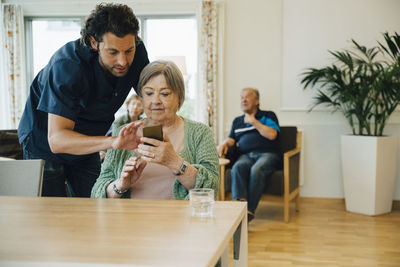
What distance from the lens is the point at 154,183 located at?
185cm

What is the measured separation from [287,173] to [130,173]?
2.53 metres

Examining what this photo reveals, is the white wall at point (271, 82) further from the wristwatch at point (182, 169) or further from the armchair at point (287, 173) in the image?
the wristwatch at point (182, 169)

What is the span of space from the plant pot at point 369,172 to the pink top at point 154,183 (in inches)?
116

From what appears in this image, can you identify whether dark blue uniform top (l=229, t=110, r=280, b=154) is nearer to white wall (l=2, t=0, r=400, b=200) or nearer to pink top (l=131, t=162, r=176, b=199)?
white wall (l=2, t=0, r=400, b=200)

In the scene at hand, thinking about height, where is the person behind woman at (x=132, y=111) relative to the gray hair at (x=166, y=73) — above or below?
below

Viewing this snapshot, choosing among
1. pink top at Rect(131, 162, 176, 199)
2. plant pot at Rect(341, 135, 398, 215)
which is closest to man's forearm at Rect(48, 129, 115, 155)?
pink top at Rect(131, 162, 176, 199)

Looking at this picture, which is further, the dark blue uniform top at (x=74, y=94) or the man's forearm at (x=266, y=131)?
the man's forearm at (x=266, y=131)

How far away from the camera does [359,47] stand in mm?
4488

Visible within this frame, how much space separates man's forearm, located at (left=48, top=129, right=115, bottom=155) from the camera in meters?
1.69

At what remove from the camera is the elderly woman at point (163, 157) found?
65.6 inches

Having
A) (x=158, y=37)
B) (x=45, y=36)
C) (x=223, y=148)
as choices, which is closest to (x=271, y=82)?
(x=223, y=148)

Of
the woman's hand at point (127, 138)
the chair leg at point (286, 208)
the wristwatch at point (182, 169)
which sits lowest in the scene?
the chair leg at point (286, 208)

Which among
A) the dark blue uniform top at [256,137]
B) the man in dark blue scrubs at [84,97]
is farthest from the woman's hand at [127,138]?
the dark blue uniform top at [256,137]

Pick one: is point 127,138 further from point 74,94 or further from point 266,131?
point 266,131
